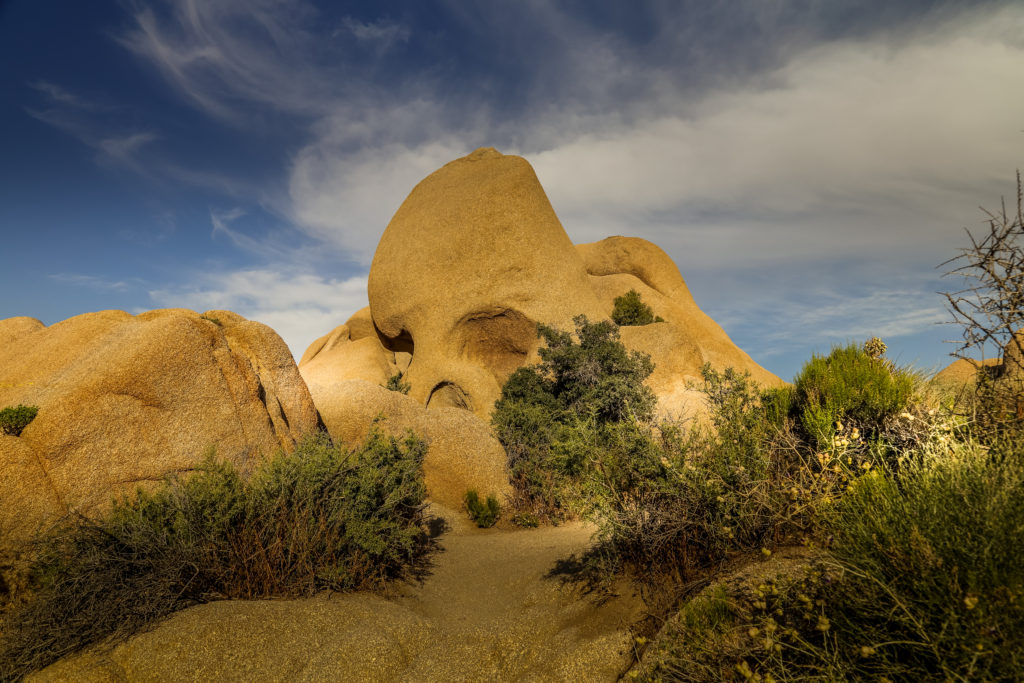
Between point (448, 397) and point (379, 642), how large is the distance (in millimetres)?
16000

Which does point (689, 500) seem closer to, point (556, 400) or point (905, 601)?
point (905, 601)

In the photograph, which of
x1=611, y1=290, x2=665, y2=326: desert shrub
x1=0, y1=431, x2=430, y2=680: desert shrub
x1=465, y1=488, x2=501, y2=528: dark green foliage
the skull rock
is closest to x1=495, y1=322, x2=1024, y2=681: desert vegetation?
x1=0, y1=431, x2=430, y2=680: desert shrub

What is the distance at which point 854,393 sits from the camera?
858 centimetres

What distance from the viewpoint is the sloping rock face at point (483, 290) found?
20.6 m

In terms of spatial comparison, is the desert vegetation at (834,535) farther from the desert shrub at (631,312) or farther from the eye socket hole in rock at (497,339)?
the desert shrub at (631,312)

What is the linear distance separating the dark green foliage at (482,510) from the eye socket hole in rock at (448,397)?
8.99 metres

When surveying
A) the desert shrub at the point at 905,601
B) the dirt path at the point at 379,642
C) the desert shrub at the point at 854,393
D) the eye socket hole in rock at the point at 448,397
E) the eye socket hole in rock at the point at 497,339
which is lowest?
the dirt path at the point at 379,642

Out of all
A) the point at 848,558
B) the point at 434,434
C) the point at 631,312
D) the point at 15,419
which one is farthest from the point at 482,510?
the point at 631,312

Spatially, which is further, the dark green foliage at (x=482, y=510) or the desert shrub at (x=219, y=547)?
the dark green foliage at (x=482, y=510)

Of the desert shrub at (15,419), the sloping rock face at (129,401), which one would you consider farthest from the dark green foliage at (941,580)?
the desert shrub at (15,419)

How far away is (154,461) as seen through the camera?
7.83 metres

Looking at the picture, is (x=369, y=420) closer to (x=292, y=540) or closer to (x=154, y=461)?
(x=154, y=461)

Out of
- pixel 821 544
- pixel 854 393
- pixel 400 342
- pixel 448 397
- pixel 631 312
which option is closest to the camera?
pixel 821 544

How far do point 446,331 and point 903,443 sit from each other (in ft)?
54.3
